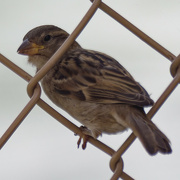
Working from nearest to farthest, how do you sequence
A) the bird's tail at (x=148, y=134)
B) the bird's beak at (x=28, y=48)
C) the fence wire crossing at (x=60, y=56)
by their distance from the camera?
1. the fence wire crossing at (x=60, y=56)
2. the bird's tail at (x=148, y=134)
3. the bird's beak at (x=28, y=48)

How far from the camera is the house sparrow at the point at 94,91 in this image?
198 cm

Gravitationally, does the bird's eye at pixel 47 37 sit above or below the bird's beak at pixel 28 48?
above

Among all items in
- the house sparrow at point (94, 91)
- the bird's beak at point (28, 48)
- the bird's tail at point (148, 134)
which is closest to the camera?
the bird's tail at point (148, 134)

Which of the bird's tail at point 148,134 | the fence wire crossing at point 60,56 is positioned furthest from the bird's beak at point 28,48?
the fence wire crossing at point 60,56

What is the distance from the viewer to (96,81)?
2.11 m

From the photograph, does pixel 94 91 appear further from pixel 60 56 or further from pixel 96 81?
pixel 60 56

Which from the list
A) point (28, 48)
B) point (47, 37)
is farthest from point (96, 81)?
A: point (47, 37)

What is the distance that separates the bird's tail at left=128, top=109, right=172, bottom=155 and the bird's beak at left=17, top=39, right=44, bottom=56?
472mm

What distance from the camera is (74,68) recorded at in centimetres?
218

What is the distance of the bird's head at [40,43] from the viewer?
2.31 metres

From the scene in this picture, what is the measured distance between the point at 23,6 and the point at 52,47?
84.6 inches

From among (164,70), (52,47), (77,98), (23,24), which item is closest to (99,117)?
(77,98)

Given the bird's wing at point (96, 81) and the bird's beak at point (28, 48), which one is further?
the bird's beak at point (28, 48)

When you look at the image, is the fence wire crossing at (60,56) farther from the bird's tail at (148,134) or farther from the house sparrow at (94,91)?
the house sparrow at (94,91)
